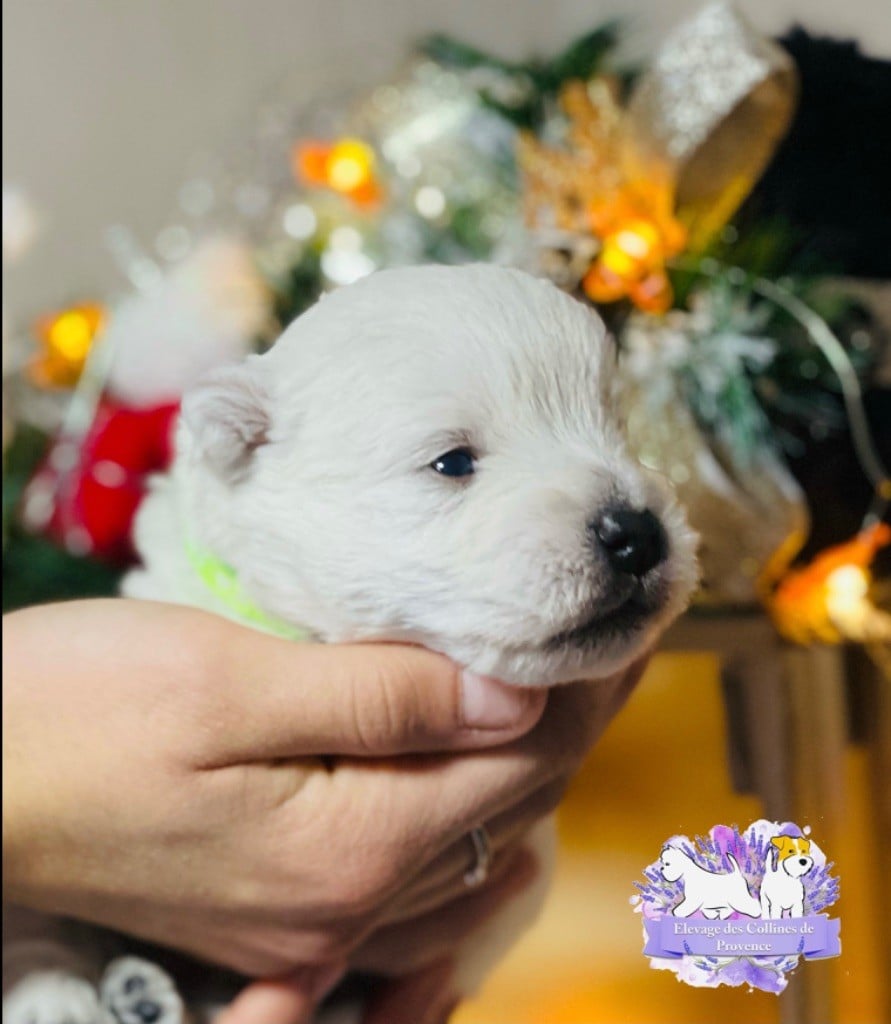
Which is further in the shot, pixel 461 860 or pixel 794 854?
pixel 461 860

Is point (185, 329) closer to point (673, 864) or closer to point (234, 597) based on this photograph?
point (234, 597)

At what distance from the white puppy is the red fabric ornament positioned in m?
0.27

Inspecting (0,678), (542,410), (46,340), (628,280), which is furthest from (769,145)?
(46,340)

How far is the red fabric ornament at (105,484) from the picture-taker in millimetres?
708

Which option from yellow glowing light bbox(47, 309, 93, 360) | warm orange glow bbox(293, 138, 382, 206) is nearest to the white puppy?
warm orange glow bbox(293, 138, 382, 206)

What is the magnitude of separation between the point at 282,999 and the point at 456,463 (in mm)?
339

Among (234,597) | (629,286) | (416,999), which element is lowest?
(416,999)

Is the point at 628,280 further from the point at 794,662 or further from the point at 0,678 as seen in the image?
the point at 0,678

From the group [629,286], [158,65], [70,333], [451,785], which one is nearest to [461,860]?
[451,785]

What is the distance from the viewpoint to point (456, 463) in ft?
1.24

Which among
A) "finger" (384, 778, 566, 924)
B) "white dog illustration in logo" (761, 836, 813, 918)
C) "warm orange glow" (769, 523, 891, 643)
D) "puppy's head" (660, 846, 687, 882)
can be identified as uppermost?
"warm orange glow" (769, 523, 891, 643)

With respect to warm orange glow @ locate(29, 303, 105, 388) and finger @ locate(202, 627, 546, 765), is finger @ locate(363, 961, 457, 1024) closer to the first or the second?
finger @ locate(202, 627, 546, 765)

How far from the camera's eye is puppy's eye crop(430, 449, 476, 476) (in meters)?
0.38

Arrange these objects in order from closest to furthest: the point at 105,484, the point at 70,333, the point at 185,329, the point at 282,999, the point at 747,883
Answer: the point at 747,883
the point at 282,999
the point at 185,329
the point at 105,484
the point at 70,333
